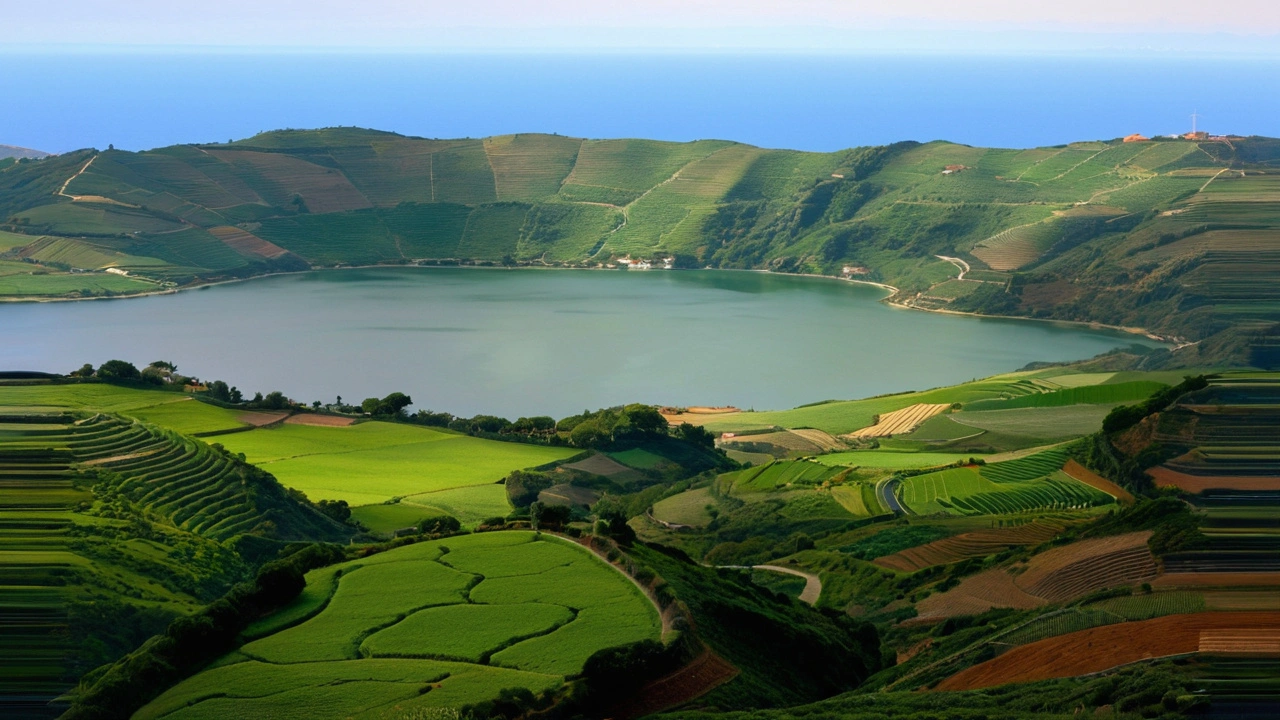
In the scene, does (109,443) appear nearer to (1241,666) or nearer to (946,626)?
(946,626)

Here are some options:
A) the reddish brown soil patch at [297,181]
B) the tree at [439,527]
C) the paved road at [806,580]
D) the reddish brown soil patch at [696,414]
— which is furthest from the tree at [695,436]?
the reddish brown soil patch at [297,181]

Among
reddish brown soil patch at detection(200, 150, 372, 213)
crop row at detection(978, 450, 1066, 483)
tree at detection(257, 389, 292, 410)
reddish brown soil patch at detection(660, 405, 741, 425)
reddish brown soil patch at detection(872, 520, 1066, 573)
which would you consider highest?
reddish brown soil patch at detection(200, 150, 372, 213)

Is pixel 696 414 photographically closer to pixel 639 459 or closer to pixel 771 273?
pixel 639 459

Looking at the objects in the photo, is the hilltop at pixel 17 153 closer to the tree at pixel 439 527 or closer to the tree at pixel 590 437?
the tree at pixel 590 437

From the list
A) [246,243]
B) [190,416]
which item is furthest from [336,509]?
[246,243]

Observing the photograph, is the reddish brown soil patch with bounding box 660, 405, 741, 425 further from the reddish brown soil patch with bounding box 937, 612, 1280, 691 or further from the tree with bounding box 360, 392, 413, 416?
the reddish brown soil patch with bounding box 937, 612, 1280, 691

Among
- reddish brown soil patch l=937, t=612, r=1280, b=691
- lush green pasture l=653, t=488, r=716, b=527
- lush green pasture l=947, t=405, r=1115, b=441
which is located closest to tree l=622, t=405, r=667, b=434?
lush green pasture l=653, t=488, r=716, b=527
